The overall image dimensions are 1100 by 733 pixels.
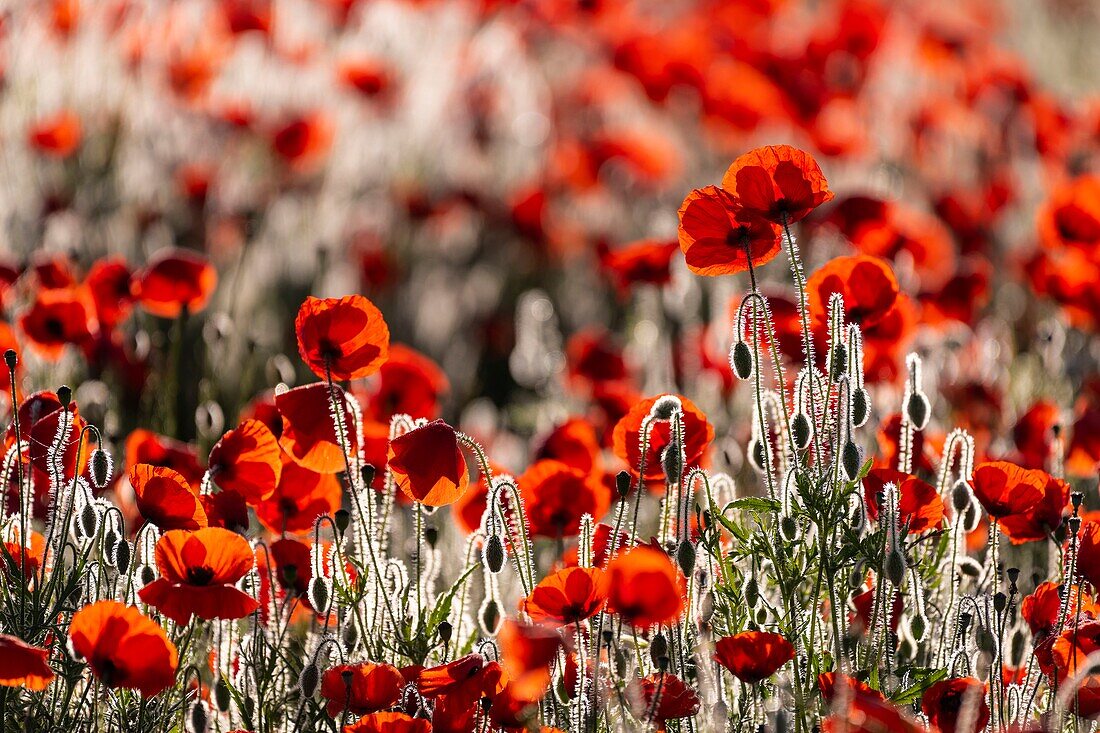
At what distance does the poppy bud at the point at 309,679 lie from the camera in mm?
2000

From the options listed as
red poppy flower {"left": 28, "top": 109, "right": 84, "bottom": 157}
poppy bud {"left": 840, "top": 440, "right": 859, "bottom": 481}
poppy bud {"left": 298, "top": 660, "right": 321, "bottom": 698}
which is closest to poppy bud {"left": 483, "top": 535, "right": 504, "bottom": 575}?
poppy bud {"left": 298, "top": 660, "right": 321, "bottom": 698}

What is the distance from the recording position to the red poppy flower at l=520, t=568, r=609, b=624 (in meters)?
2.04

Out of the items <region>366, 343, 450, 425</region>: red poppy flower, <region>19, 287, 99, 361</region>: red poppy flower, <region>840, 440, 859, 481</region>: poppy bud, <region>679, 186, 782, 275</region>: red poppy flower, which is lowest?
<region>840, 440, 859, 481</region>: poppy bud

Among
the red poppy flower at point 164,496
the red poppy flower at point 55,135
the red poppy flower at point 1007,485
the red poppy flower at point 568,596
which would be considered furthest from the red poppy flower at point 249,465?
the red poppy flower at point 55,135

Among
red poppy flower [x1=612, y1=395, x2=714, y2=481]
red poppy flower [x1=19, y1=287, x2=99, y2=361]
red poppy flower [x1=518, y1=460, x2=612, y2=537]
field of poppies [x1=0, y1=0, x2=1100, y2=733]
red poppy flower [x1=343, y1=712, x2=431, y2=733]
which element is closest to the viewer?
red poppy flower [x1=343, y1=712, x2=431, y2=733]

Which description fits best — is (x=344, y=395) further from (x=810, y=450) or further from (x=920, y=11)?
(x=920, y=11)

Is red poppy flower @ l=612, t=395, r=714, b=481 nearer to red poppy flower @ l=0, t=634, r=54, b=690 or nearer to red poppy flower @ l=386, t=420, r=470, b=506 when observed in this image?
red poppy flower @ l=386, t=420, r=470, b=506

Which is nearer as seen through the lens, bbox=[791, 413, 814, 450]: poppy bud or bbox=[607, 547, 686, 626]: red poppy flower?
bbox=[607, 547, 686, 626]: red poppy flower

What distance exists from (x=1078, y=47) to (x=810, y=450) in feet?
24.6

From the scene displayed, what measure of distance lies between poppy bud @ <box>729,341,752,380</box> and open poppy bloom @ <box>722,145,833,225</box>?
8.5 inches

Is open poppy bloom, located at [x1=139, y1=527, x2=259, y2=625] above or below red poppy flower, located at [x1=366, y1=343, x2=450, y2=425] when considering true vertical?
below

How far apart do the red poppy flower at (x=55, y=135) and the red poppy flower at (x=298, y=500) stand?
263cm

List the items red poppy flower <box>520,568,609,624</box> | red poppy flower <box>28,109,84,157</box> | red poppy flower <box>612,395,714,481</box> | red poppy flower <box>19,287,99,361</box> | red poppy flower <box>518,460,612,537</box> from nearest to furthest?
red poppy flower <box>520,568,609,624</box> → red poppy flower <box>612,395,714,481</box> → red poppy flower <box>518,460,612,537</box> → red poppy flower <box>19,287,99,361</box> → red poppy flower <box>28,109,84,157</box>

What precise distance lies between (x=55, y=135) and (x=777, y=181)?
331cm
